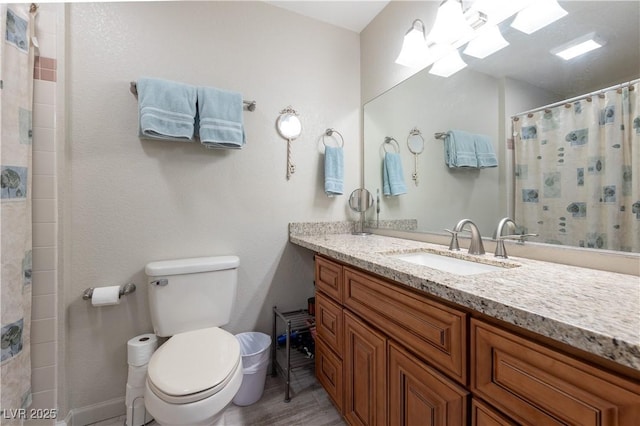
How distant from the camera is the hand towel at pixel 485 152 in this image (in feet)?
3.94

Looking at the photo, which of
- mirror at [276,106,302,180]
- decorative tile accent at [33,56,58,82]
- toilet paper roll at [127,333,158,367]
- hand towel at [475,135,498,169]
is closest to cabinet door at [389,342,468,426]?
hand towel at [475,135,498,169]

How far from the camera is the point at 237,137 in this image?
1.49 meters

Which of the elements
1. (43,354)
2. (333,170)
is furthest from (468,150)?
(43,354)

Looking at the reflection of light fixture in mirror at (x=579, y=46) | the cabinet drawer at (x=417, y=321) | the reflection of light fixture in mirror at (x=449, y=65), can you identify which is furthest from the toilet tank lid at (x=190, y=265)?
the reflection of light fixture in mirror at (x=579, y=46)

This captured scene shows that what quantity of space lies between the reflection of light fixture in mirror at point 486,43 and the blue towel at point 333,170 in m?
0.91

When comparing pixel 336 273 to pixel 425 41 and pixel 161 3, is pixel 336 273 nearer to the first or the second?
pixel 425 41

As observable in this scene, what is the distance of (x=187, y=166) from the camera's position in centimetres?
153

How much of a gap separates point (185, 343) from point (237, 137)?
3.57 feet

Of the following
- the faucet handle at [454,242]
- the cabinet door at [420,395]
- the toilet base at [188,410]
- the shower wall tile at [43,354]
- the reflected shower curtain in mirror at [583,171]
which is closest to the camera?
the cabinet door at [420,395]

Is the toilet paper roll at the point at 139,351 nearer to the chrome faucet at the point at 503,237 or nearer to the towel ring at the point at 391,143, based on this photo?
the chrome faucet at the point at 503,237

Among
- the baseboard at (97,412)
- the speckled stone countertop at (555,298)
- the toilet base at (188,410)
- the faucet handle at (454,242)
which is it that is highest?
the faucet handle at (454,242)

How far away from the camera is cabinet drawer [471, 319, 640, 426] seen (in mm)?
426

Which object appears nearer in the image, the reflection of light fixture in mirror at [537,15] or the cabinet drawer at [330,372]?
the reflection of light fixture in mirror at [537,15]

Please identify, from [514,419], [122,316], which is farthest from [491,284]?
[122,316]
